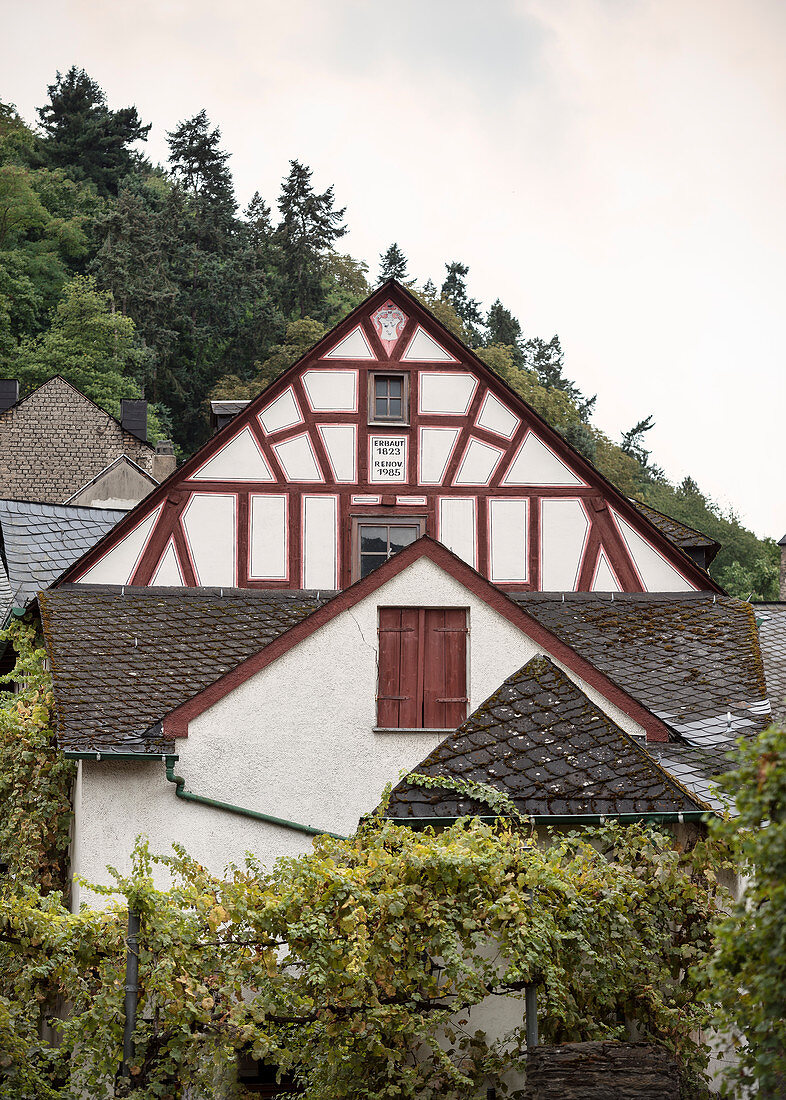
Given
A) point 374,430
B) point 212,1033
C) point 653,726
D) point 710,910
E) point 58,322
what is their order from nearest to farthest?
point 212,1033 < point 710,910 < point 653,726 < point 374,430 < point 58,322

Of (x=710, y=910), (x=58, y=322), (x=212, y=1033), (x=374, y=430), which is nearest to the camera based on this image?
(x=212, y=1033)

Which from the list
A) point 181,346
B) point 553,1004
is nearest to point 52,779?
point 553,1004

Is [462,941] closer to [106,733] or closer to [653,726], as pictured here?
[653,726]

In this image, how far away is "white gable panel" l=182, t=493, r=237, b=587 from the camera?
17219mm

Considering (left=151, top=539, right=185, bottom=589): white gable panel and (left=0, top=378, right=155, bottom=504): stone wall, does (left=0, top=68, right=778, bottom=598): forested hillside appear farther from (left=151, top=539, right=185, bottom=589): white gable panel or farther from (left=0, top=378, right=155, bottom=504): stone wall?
(left=151, top=539, right=185, bottom=589): white gable panel

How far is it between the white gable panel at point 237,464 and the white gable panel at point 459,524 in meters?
2.37

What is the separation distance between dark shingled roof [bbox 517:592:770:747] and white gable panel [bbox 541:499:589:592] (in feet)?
0.91

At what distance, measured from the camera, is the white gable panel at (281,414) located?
1786cm

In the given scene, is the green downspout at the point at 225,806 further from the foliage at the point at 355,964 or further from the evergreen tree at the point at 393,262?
the evergreen tree at the point at 393,262

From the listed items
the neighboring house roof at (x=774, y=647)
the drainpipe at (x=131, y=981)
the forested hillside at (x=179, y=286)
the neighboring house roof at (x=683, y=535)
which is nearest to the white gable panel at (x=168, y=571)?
the neighboring house roof at (x=774, y=647)

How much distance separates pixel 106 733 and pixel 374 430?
658 cm

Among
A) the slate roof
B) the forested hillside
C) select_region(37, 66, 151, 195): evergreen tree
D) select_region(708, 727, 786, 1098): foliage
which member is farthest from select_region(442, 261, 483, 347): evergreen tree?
select_region(708, 727, 786, 1098): foliage

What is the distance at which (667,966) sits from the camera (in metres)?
9.64

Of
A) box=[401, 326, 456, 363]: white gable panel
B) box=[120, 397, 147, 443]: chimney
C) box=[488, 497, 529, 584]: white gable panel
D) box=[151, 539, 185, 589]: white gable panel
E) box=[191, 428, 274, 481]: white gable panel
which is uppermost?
box=[120, 397, 147, 443]: chimney
